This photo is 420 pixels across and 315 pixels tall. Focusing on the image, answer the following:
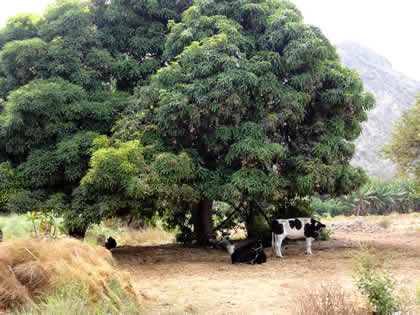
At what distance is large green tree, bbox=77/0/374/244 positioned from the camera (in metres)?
9.82

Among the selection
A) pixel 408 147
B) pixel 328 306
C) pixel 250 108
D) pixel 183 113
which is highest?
pixel 250 108

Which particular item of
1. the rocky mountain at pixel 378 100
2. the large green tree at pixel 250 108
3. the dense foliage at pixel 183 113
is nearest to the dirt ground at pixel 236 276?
the dense foliage at pixel 183 113

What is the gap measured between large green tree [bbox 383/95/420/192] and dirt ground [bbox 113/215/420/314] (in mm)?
3959

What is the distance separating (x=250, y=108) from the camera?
35.3 feet

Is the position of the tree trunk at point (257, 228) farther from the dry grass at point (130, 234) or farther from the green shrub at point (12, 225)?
the green shrub at point (12, 225)

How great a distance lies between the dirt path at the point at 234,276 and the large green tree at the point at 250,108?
6.06 feet

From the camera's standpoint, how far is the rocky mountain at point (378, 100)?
59.4m

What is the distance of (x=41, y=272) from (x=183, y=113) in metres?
5.65

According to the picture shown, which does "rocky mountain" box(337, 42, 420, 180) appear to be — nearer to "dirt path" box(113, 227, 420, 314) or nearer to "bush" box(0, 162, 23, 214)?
"dirt path" box(113, 227, 420, 314)

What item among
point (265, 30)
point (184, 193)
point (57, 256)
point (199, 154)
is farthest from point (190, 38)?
point (57, 256)

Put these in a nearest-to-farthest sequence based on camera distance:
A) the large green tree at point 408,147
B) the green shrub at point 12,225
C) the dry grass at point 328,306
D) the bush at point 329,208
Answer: the dry grass at point 328,306 < the green shrub at point 12,225 < the large green tree at point 408,147 < the bush at point 329,208

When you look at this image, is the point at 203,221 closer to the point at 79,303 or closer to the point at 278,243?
the point at 278,243

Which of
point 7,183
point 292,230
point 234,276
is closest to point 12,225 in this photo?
point 7,183

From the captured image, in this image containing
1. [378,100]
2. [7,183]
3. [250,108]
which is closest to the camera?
[7,183]
